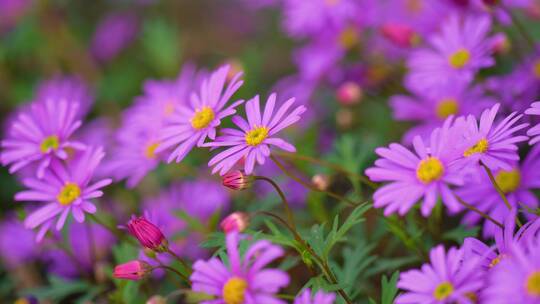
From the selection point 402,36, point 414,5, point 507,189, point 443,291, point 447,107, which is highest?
point 414,5

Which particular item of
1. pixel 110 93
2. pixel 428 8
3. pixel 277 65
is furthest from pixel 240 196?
pixel 277 65

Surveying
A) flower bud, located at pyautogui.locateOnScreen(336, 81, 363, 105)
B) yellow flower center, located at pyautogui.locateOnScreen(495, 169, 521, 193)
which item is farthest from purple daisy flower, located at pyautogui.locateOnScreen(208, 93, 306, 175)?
flower bud, located at pyautogui.locateOnScreen(336, 81, 363, 105)

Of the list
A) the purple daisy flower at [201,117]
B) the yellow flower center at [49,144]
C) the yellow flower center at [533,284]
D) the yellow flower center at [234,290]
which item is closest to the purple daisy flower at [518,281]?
the yellow flower center at [533,284]

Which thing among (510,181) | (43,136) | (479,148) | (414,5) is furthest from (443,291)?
(414,5)

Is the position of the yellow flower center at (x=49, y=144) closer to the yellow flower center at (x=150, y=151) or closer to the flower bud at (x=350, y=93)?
the yellow flower center at (x=150, y=151)

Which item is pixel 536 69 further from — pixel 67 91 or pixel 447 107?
pixel 67 91
